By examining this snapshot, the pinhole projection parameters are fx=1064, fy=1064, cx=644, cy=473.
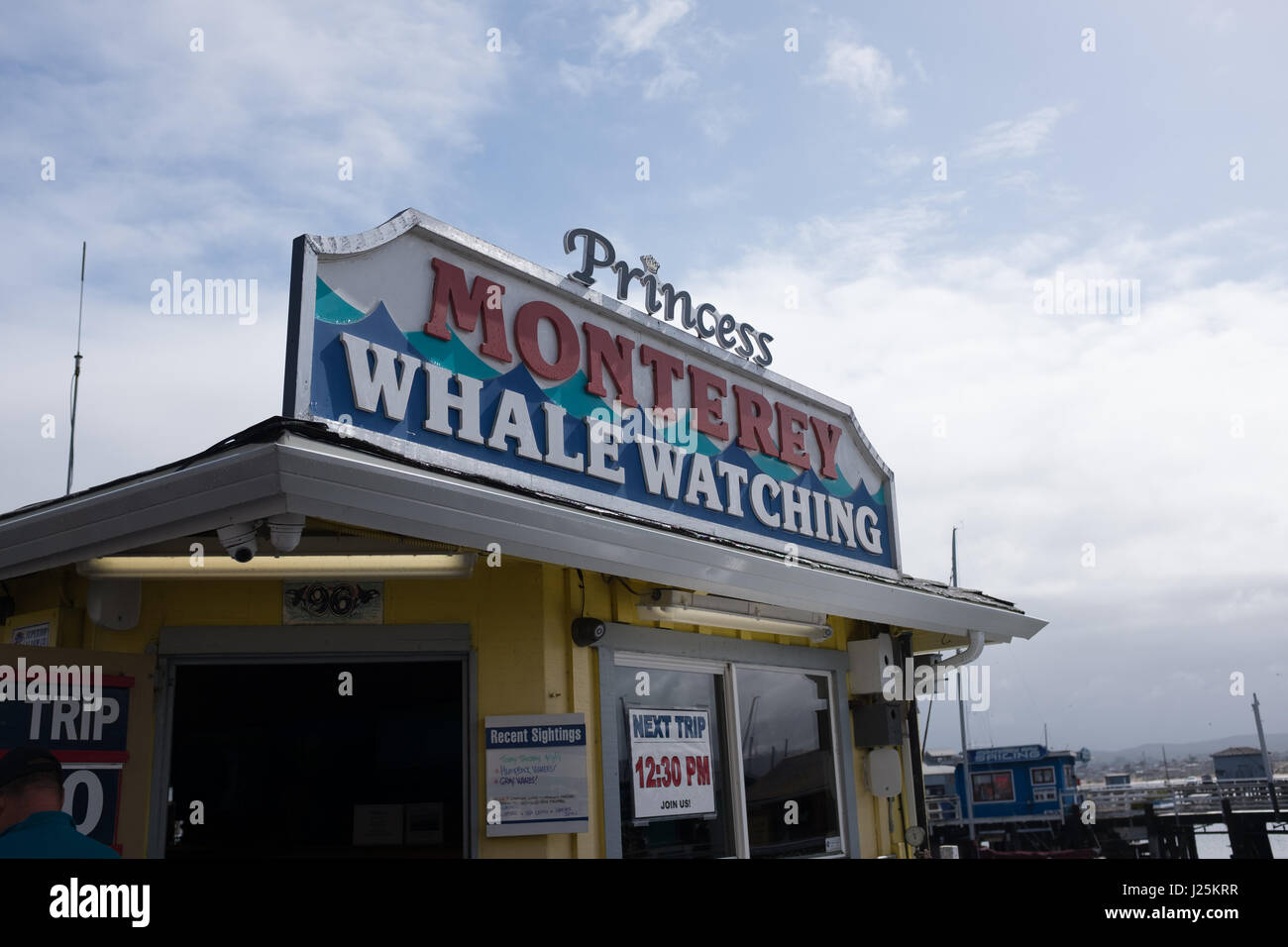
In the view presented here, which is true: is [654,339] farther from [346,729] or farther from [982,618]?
[346,729]

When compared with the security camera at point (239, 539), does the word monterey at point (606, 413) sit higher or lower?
higher

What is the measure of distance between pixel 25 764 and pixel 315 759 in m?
5.14

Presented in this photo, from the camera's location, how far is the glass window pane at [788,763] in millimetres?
8016

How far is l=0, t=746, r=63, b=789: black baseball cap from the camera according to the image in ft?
15.6

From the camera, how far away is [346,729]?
9.90m

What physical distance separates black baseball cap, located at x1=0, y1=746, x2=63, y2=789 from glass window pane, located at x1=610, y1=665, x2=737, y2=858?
3.24 metres

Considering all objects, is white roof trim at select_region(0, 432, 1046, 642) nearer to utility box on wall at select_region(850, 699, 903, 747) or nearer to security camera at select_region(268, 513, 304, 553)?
security camera at select_region(268, 513, 304, 553)

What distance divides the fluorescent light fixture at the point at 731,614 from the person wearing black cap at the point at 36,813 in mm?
3571

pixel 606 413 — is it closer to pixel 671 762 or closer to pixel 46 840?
pixel 671 762

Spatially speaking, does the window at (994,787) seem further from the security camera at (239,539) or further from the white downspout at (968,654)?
the security camera at (239,539)

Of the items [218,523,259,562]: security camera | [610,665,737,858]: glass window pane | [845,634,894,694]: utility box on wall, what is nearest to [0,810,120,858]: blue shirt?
[218,523,259,562]: security camera

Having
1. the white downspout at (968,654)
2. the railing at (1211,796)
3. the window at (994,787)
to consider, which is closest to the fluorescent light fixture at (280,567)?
Result: the white downspout at (968,654)
